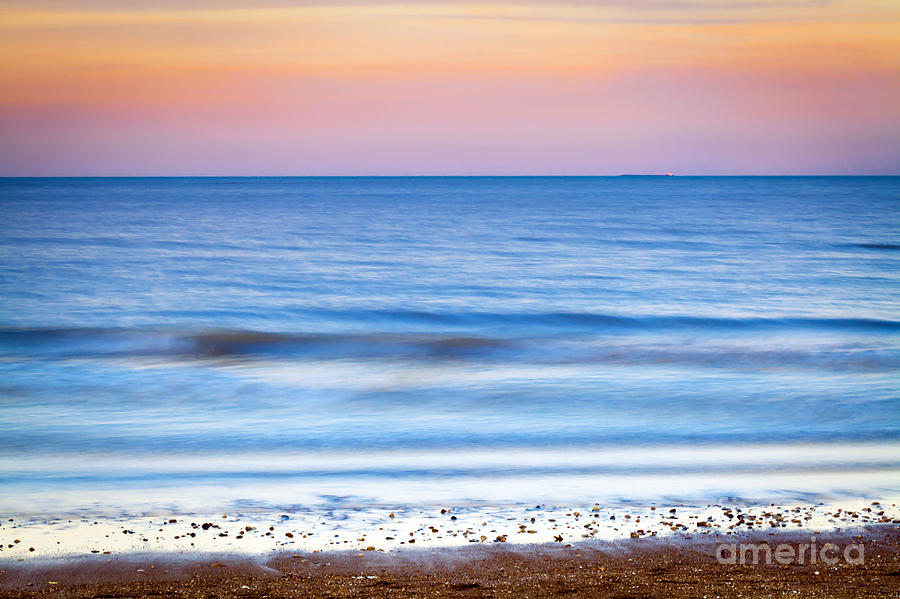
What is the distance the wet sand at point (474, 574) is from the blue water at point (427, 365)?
4.05 feet

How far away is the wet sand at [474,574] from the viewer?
4262mm

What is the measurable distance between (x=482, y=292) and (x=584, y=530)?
54.3 ft

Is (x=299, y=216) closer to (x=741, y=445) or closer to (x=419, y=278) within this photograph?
(x=419, y=278)

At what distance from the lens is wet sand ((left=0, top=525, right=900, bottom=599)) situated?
4262mm

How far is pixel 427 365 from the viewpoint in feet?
42.9

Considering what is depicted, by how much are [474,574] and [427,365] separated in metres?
8.59

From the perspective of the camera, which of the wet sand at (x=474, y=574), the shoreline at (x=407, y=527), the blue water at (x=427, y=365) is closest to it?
the wet sand at (x=474, y=574)

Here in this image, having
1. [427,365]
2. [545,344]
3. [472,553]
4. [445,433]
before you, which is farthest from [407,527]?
[545,344]

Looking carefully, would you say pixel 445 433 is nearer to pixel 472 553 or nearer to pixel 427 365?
pixel 472 553

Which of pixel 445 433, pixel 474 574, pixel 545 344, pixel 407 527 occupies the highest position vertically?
pixel 545 344

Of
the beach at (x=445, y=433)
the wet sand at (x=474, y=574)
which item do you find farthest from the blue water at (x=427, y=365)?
the wet sand at (x=474, y=574)

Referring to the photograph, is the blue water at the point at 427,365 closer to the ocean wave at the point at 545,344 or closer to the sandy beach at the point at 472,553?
the ocean wave at the point at 545,344

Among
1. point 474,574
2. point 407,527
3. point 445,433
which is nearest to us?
point 474,574

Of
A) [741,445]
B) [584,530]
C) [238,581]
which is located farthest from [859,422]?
[238,581]
